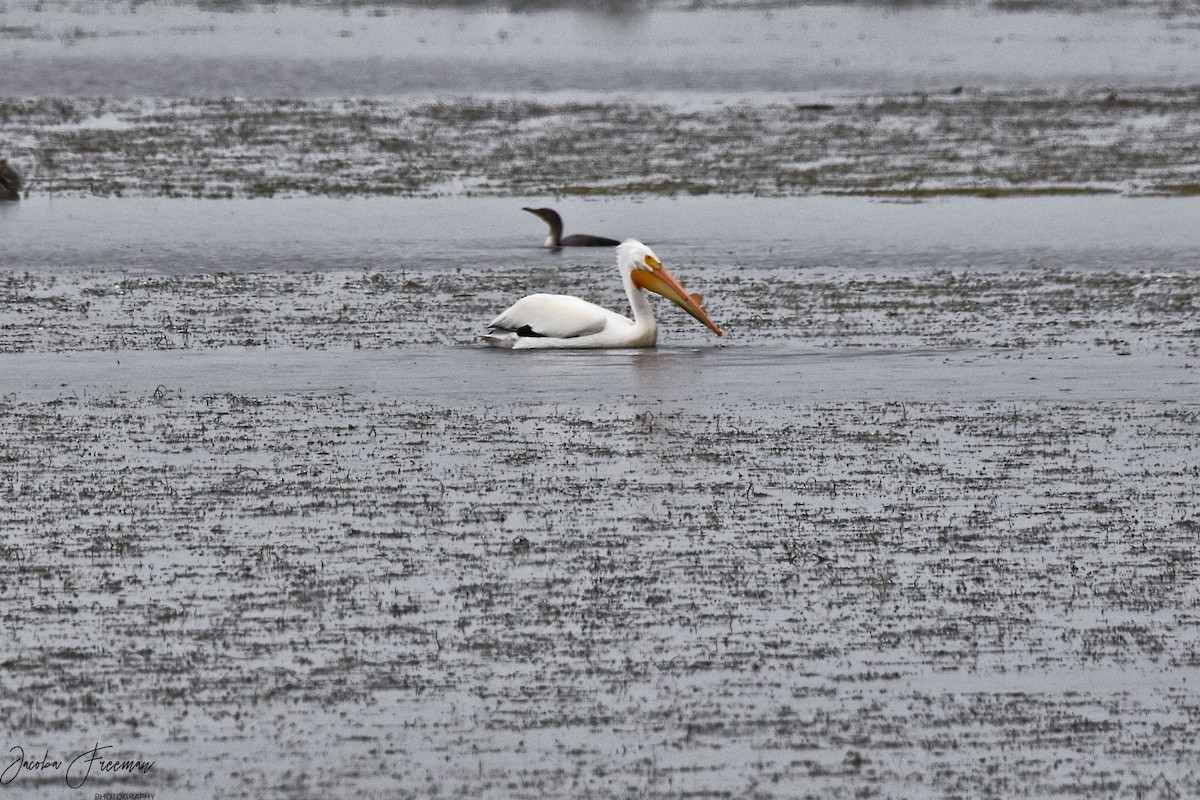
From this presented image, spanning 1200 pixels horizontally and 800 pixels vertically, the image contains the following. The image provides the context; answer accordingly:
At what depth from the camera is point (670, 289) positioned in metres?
14.0

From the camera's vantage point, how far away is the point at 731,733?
20.7ft

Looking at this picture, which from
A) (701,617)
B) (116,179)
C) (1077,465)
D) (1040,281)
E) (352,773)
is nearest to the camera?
(352,773)

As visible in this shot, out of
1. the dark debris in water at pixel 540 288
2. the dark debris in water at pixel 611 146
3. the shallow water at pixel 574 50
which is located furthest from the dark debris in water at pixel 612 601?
the shallow water at pixel 574 50

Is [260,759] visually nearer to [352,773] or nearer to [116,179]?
[352,773]

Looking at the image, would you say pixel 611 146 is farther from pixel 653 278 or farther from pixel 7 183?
pixel 653 278

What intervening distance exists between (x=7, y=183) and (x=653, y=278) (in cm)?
1008

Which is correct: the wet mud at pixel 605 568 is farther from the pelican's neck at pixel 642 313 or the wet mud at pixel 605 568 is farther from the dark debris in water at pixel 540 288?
the pelican's neck at pixel 642 313

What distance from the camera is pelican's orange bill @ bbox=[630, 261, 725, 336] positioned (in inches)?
544

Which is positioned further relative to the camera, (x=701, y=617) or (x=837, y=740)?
(x=701, y=617)

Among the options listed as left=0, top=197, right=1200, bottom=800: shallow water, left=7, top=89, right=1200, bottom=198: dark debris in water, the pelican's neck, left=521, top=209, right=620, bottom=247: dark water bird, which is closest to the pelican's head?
the pelican's neck

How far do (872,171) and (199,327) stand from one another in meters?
11.7

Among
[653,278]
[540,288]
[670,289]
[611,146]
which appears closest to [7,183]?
[540,288]

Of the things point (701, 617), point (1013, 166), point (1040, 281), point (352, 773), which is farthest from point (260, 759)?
point (1013, 166)

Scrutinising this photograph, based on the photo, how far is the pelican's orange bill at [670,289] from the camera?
13.8 m
